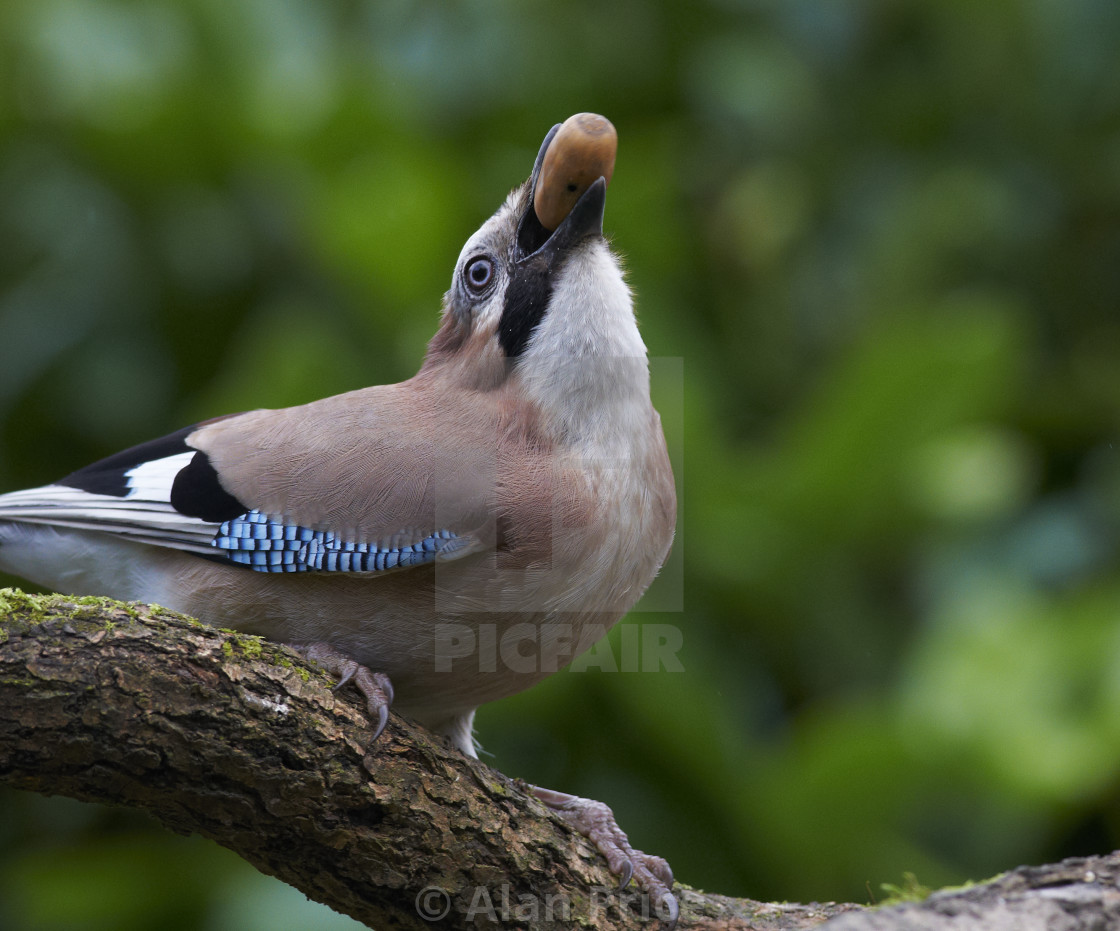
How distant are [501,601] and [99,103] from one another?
404 cm

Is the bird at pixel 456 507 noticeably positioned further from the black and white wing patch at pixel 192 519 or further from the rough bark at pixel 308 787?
the rough bark at pixel 308 787

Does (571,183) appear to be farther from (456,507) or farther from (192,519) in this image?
(192,519)

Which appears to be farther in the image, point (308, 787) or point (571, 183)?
point (571, 183)

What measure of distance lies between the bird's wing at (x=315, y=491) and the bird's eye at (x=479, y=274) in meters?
0.35

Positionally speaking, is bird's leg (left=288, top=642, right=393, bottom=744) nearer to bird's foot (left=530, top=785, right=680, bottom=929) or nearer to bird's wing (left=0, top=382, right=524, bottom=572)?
bird's wing (left=0, top=382, right=524, bottom=572)

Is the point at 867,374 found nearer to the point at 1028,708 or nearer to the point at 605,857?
the point at 1028,708

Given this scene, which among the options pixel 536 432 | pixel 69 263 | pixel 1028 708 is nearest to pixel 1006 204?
pixel 1028 708

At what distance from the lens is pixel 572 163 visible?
3184mm

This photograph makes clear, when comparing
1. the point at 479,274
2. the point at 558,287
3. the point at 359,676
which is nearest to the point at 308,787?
the point at 359,676

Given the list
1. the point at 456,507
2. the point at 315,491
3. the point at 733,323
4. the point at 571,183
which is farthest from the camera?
the point at 733,323

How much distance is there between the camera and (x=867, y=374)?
16.8 ft

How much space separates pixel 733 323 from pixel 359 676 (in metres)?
3.93

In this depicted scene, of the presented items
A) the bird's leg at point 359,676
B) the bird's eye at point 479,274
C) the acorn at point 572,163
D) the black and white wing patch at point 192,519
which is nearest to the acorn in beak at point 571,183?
the acorn at point 572,163

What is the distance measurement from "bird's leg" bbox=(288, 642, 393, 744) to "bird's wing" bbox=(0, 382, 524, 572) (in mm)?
200
